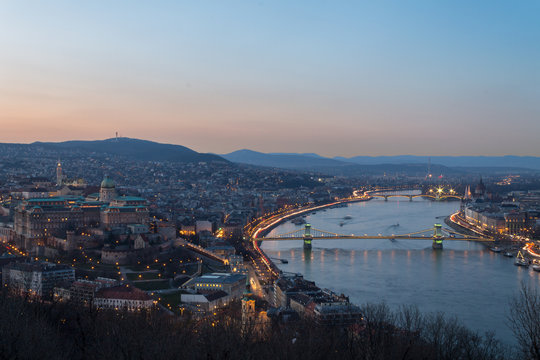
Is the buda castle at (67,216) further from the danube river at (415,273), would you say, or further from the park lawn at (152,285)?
the danube river at (415,273)

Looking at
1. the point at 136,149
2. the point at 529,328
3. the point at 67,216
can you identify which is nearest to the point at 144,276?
the point at 67,216

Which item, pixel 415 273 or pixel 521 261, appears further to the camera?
pixel 521 261

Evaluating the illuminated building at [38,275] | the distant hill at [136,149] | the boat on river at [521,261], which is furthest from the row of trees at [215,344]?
the distant hill at [136,149]

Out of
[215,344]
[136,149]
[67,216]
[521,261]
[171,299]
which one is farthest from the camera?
[136,149]

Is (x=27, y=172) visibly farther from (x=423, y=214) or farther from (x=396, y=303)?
(x=396, y=303)

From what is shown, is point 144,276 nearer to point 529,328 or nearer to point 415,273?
point 415,273

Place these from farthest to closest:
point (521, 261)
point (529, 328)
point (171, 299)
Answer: point (521, 261) → point (171, 299) → point (529, 328)
